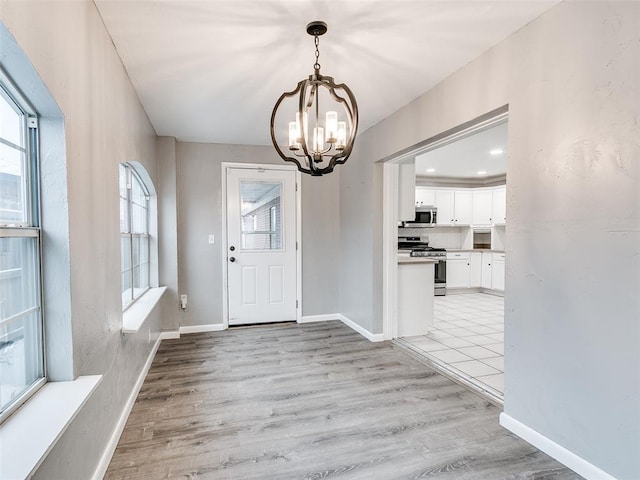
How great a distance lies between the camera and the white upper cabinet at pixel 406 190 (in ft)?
13.1

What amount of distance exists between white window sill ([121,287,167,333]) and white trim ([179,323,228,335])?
73 centimetres

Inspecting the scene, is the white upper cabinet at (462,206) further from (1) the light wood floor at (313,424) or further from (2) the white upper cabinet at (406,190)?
(1) the light wood floor at (313,424)

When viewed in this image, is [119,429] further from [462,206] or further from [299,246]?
[462,206]

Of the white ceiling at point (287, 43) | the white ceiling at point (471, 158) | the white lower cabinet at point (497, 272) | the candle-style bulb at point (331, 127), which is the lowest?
the white lower cabinet at point (497, 272)

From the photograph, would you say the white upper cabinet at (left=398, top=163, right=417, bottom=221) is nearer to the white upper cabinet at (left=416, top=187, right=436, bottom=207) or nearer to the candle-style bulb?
the candle-style bulb

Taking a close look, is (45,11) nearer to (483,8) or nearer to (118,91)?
(118,91)

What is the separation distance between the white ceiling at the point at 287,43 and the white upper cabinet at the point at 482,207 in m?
4.78

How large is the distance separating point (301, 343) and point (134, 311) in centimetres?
178

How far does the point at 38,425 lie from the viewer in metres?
1.15

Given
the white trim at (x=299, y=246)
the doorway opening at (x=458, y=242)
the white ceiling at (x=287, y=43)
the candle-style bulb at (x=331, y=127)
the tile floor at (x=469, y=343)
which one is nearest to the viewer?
the white ceiling at (x=287, y=43)

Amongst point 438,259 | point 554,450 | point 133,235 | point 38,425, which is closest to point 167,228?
point 133,235

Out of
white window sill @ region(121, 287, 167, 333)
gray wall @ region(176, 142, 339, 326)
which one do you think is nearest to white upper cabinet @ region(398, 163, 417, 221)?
gray wall @ region(176, 142, 339, 326)

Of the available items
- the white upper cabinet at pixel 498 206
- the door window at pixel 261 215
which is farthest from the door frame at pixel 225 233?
the white upper cabinet at pixel 498 206

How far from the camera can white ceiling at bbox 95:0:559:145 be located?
6.02 ft
